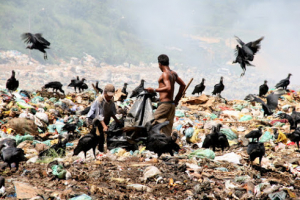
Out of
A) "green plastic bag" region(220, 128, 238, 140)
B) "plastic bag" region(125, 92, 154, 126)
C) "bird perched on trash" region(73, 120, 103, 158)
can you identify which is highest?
"plastic bag" region(125, 92, 154, 126)

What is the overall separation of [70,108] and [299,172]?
6.39m

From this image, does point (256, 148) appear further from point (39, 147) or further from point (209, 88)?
point (209, 88)

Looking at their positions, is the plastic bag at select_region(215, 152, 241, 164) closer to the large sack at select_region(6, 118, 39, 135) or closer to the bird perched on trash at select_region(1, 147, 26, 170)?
the bird perched on trash at select_region(1, 147, 26, 170)

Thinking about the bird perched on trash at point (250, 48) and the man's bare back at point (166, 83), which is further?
the bird perched on trash at point (250, 48)

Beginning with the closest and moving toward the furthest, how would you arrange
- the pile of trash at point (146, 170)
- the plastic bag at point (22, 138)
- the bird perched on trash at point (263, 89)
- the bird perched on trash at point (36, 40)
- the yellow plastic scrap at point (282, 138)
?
the pile of trash at point (146, 170)
the plastic bag at point (22, 138)
the yellow plastic scrap at point (282, 138)
the bird perched on trash at point (36, 40)
the bird perched on trash at point (263, 89)

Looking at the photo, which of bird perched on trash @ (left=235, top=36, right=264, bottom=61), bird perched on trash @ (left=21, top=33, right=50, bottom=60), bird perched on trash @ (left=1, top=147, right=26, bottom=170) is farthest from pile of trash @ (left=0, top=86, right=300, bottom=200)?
bird perched on trash @ (left=21, top=33, right=50, bottom=60)

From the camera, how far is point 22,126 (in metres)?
6.86

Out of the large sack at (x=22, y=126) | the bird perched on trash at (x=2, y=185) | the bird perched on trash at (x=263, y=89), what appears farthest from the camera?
the bird perched on trash at (x=263, y=89)

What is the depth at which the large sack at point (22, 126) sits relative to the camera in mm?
6821

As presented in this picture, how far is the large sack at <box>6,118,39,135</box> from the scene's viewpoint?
682cm

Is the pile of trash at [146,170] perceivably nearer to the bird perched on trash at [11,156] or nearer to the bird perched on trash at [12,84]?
the bird perched on trash at [11,156]

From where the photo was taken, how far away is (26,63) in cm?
7812

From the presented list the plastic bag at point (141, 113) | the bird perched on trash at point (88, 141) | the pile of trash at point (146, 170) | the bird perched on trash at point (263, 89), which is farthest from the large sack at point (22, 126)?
the bird perched on trash at point (263, 89)

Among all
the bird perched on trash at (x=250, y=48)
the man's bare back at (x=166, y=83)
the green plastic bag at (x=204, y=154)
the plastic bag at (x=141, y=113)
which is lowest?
the green plastic bag at (x=204, y=154)
